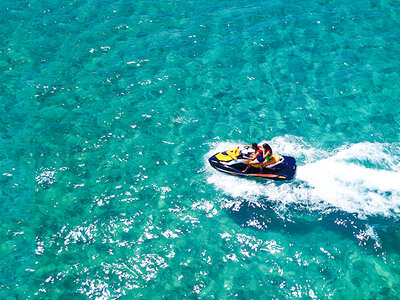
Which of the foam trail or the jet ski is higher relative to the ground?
the jet ski

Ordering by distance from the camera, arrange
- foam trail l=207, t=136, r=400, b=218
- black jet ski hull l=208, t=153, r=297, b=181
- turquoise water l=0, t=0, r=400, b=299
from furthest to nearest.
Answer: black jet ski hull l=208, t=153, r=297, b=181
foam trail l=207, t=136, r=400, b=218
turquoise water l=0, t=0, r=400, b=299

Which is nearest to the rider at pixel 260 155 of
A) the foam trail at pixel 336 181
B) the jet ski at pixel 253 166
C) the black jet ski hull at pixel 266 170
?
the jet ski at pixel 253 166

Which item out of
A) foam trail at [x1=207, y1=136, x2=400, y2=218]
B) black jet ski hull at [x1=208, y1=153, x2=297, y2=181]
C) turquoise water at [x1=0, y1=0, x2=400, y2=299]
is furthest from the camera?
black jet ski hull at [x1=208, y1=153, x2=297, y2=181]

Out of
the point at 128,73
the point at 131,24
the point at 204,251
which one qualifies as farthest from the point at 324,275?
the point at 131,24

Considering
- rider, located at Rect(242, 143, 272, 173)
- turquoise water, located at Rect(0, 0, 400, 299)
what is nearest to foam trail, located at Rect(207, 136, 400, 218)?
turquoise water, located at Rect(0, 0, 400, 299)

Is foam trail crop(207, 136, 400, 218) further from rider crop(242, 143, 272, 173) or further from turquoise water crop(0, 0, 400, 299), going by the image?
rider crop(242, 143, 272, 173)

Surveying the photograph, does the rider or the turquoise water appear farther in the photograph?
the rider

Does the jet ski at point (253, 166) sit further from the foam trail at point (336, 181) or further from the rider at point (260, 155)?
the foam trail at point (336, 181)

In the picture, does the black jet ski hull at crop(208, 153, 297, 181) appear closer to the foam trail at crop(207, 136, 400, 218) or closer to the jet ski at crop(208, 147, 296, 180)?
the jet ski at crop(208, 147, 296, 180)

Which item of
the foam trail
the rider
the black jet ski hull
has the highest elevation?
the rider
